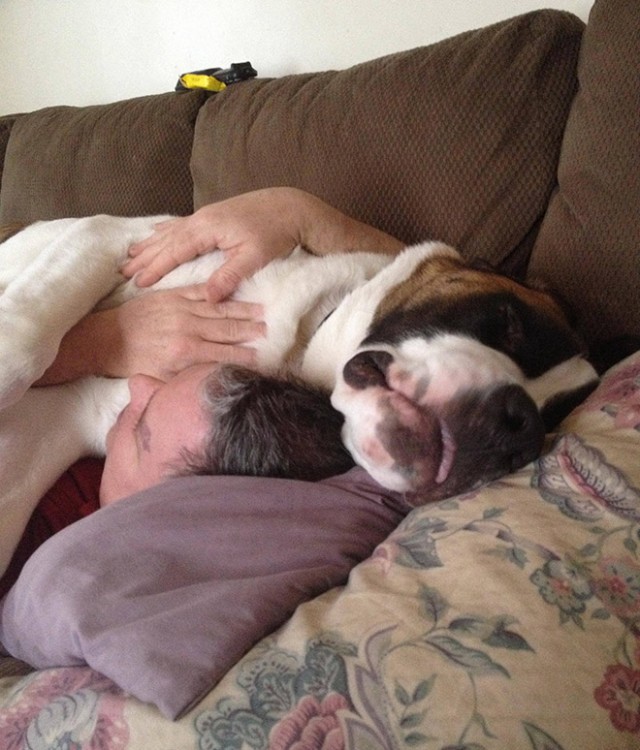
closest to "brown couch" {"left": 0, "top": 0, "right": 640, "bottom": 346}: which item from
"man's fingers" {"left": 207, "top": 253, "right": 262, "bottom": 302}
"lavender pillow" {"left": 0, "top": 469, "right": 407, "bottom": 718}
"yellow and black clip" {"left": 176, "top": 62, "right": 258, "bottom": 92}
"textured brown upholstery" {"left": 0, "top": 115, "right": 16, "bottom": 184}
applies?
"yellow and black clip" {"left": 176, "top": 62, "right": 258, "bottom": 92}

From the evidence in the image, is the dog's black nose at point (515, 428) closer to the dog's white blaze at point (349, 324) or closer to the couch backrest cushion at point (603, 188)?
the dog's white blaze at point (349, 324)

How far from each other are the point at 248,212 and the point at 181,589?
812 mm

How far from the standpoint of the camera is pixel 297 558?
32.1 inches

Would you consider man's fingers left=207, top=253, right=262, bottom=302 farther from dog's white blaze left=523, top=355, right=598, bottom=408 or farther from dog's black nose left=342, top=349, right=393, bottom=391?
dog's white blaze left=523, top=355, right=598, bottom=408

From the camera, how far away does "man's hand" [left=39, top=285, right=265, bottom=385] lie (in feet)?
4.05

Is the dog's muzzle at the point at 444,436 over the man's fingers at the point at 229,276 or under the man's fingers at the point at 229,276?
under

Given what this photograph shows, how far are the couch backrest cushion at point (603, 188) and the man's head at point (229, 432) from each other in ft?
1.86

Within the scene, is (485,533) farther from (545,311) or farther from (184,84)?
(184,84)

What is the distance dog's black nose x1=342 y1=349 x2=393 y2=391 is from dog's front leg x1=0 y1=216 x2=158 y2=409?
57 centimetres

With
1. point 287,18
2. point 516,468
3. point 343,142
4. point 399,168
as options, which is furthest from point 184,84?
point 516,468

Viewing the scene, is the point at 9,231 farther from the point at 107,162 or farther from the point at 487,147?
the point at 487,147

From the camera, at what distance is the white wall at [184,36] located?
1.95m

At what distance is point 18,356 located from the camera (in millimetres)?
1132

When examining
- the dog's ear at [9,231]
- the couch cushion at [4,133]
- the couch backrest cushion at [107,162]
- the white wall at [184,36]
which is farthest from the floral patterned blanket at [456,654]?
the couch cushion at [4,133]
